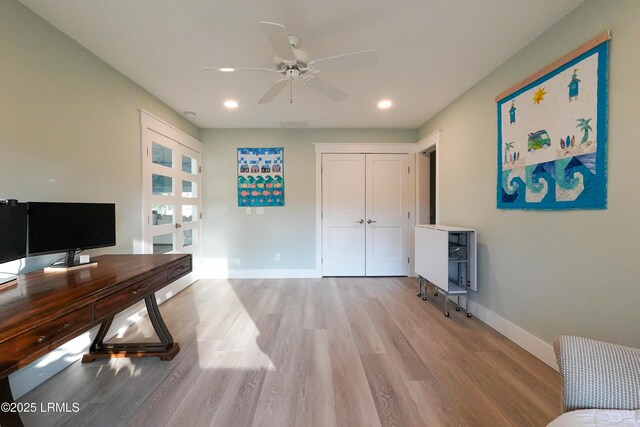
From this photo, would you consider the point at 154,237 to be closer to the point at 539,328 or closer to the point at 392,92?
the point at 392,92

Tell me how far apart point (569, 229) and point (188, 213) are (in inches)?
→ 163

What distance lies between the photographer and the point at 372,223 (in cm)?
399

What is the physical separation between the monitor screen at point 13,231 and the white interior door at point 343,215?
3139mm

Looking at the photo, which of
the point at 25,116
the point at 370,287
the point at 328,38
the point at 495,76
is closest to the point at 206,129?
the point at 25,116

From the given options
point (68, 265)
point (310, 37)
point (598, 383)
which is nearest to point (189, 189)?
point (68, 265)

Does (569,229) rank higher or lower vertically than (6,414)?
higher

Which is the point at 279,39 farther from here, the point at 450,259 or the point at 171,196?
the point at 171,196

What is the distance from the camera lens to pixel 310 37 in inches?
73.1

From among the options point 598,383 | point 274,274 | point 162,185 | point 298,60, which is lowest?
point 274,274

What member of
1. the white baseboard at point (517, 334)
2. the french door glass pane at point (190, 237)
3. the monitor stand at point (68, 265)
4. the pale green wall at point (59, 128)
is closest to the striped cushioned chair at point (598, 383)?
the white baseboard at point (517, 334)

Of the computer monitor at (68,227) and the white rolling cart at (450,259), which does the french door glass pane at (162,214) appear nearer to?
the computer monitor at (68,227)

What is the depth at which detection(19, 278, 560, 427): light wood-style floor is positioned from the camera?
1.37m

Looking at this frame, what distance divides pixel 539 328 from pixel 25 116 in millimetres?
3958

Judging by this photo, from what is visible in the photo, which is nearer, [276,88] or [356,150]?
[276,88]
